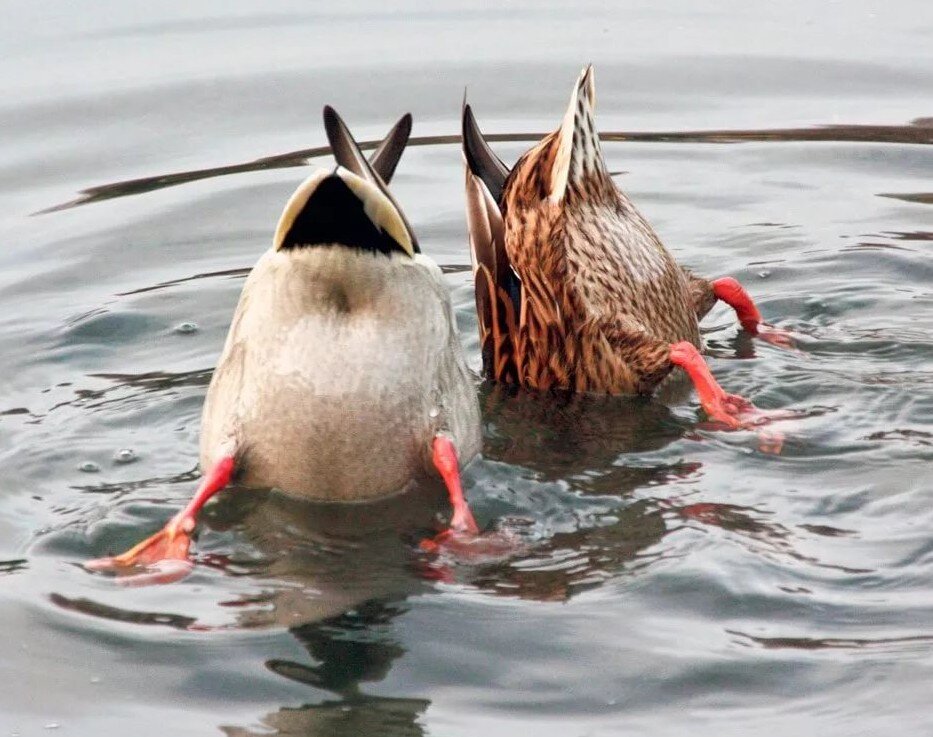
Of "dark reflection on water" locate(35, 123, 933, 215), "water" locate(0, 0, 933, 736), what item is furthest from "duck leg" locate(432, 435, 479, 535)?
"dark reflection on water" locate(35, 123, 933, 215)

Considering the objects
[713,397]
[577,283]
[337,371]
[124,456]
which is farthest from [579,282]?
[124,456]

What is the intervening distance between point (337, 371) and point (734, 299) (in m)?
2.48

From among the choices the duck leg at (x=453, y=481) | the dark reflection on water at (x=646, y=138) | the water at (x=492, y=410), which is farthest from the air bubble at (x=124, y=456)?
the dark reflection on water at (x=646, y=138)

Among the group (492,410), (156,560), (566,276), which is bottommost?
(156,560)

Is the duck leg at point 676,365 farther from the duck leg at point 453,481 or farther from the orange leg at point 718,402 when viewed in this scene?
the duck leg at point 453,481

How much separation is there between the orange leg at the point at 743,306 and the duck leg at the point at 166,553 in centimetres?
281

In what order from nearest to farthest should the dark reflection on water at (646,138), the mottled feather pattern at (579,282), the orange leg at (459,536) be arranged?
the orange leg at (459,536) → the mottled feather pattern at (579,282) → the dark reflection on water at (646,138)

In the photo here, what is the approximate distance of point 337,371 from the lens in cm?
592

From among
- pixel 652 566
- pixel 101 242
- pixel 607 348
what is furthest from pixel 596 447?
pixel 101 242

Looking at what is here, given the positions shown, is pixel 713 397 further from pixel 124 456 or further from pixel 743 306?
pixel 124 456

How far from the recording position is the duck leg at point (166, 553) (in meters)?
5.55

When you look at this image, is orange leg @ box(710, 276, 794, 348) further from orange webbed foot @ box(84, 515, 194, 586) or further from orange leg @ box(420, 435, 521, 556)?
orange webbed foot @ box(84, 515, 194, 586)

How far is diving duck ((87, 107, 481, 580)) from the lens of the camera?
5762 millimetres

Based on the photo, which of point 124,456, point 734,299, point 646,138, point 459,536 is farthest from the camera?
point 646,138
